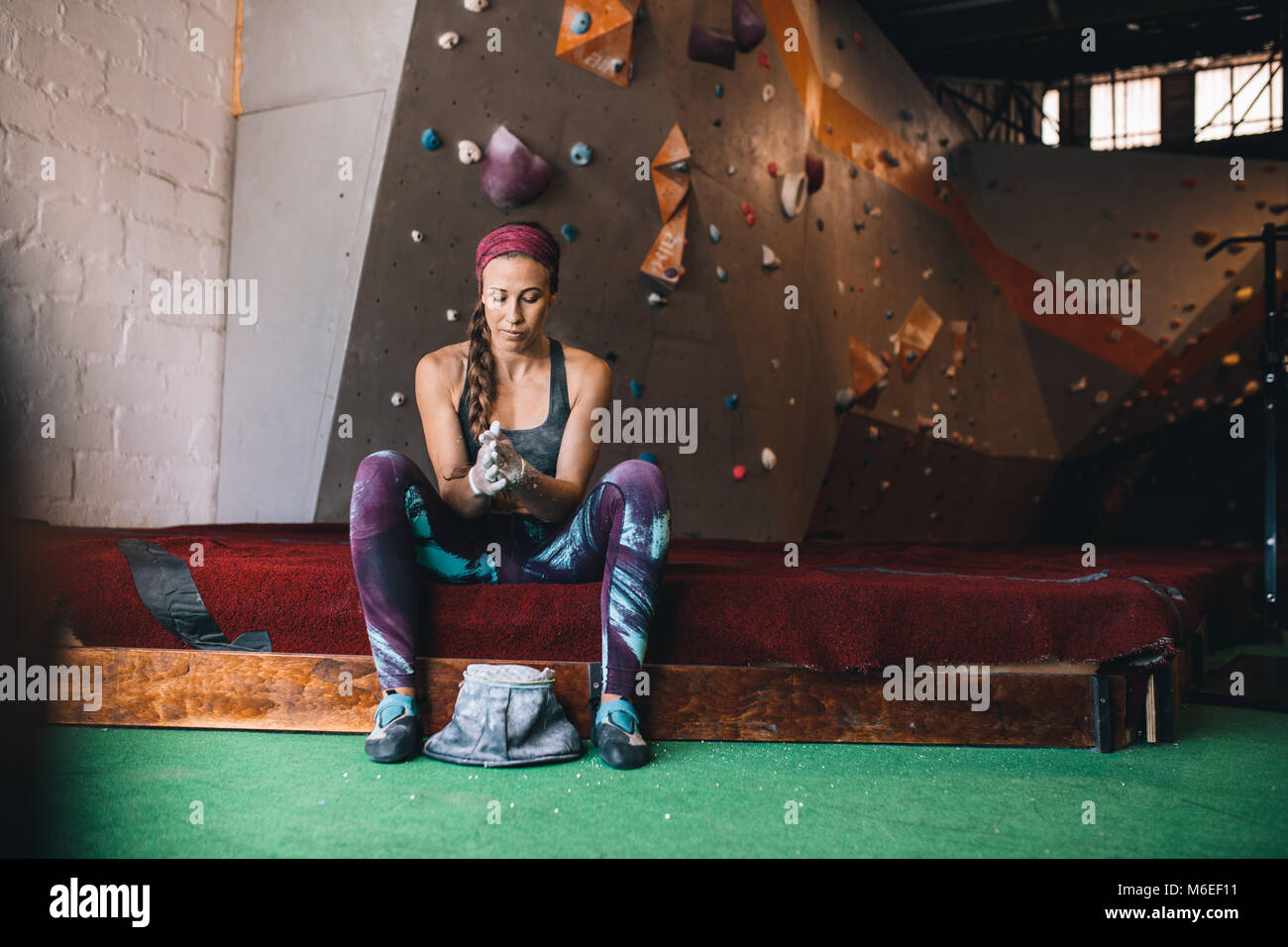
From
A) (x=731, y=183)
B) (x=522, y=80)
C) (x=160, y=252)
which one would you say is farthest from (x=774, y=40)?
(x=160, y=252)

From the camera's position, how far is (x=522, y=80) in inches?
111

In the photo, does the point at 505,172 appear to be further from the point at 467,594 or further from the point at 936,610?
the point at 936,610

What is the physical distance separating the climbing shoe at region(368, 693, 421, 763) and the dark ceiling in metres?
4.62

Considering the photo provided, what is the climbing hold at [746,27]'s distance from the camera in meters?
3.32

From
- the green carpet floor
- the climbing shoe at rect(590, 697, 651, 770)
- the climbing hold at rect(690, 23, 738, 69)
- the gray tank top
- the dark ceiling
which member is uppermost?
the dark ceiling

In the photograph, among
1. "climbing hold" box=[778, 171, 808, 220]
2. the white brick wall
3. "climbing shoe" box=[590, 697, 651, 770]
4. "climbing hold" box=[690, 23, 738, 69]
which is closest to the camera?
A: "climbing shoe" box=[590, 697, 651, 770]

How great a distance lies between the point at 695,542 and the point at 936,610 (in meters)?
1.47

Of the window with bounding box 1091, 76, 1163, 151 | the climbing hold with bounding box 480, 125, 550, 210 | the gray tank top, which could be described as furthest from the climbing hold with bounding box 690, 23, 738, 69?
the window with bounding box 1091, 76, 1163, 151

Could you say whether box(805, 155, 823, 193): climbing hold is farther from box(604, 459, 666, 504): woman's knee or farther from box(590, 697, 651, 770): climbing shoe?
box(590, 697, 651, 770): climbing shoe

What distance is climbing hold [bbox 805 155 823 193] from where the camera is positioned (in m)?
3.73

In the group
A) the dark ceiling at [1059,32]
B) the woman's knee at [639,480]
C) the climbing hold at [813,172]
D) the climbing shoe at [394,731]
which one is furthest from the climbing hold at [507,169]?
the dark ceiling at [1059,32]
